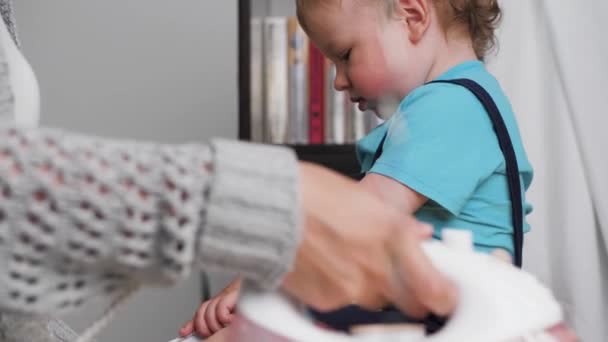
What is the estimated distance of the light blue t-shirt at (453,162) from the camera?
2.59 feet

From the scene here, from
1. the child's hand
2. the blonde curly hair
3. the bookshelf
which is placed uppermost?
the blonde curly hair

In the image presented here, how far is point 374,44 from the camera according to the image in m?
1.01

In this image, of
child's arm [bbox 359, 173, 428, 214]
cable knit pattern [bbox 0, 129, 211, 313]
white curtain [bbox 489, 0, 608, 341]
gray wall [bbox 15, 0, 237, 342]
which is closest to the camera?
cable knit pattern [bbox 0, 129, 211, 313]

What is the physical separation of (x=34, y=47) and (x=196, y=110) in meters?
0.41

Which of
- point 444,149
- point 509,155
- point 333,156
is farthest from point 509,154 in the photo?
point 333,156

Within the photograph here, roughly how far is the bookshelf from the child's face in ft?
1.42

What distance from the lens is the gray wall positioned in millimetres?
1590

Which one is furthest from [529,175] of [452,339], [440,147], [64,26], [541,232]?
[64,26]

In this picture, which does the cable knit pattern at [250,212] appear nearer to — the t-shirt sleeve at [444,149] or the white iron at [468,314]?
the white iron at [468,314]

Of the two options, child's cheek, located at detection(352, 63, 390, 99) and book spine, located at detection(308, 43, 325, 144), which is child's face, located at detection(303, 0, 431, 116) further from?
book spine, located at detection(308, 43, 325, 144)

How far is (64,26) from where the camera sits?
1.60 metres

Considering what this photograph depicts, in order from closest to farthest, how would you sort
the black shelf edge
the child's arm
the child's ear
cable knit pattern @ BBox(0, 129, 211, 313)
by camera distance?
cable knit pattern @ BBox(0, 129, 211, 313), the child's arm, the child's ear, the black shelf edge

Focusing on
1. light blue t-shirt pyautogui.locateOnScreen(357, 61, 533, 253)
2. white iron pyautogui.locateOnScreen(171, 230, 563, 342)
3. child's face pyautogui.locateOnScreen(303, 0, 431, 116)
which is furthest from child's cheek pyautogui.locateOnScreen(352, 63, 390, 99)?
white iron pyautogui.locateOnScreen(171, 230, 563, 342)

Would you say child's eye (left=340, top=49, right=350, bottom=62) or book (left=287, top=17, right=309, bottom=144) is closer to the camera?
child's eye (left=340, top=49, right=350, bottom=62)
